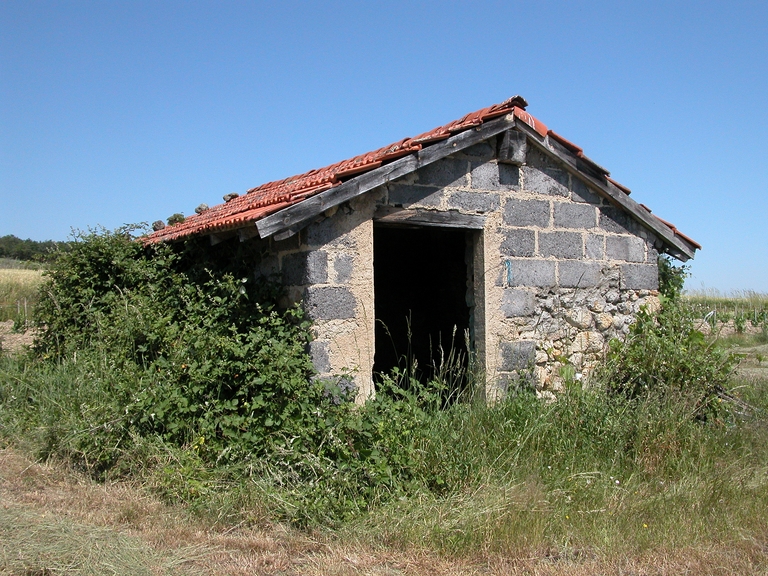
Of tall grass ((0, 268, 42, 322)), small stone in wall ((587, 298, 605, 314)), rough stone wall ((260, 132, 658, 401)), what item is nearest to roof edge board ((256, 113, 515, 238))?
rough stone wall ((260, 132, 658, 401))

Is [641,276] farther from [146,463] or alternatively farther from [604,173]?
[146,463]

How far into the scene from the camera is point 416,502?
14.8ft

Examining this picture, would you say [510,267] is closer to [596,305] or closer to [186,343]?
[596,305]

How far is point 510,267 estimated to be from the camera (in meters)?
6.73

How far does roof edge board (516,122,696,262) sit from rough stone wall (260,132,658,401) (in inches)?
4.6

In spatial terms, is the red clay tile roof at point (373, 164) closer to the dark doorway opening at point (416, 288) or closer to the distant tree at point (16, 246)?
the dark doorway opening at point (416, 288)

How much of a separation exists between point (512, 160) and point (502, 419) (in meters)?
2.74

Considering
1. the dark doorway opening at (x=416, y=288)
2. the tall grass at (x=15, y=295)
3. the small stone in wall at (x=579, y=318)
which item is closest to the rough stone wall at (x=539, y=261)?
the small stone in wall at (x=579, y=318)

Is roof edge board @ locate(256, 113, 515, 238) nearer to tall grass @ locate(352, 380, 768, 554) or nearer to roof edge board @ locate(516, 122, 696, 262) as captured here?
roof edge board @ locate(516, 122, 696, 262)

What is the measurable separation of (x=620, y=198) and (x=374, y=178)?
3.13 m

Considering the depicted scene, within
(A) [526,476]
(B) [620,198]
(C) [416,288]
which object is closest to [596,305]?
(B) [620,198]

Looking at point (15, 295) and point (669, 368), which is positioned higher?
point (15, 295)

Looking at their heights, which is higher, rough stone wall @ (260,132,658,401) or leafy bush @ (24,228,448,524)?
rough stone wall @ (260,132,658,401)

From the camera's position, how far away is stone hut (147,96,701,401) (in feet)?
18.9
